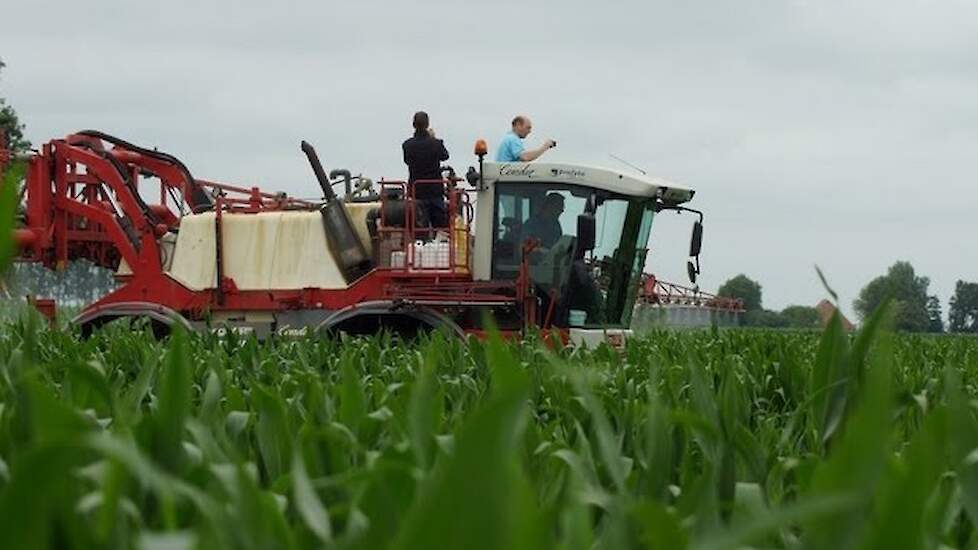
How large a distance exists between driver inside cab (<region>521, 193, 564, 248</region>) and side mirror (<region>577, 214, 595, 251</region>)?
1.01 ft

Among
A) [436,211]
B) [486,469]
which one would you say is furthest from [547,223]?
[486,469]

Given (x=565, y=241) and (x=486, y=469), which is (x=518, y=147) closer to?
(x=565, y=241)

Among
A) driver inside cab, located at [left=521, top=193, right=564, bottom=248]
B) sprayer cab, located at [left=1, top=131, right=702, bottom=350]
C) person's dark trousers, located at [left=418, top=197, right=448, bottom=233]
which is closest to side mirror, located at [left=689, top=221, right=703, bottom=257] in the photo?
sprayer cab, located at [left=1, top=131, right=702, bottom=350]

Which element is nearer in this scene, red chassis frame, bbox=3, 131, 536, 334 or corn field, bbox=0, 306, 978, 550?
corn field, bbox=0, 306, 978, 550

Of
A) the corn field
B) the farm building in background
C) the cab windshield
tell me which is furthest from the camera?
the cab windshield

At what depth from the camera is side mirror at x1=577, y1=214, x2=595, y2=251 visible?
12.7 meters

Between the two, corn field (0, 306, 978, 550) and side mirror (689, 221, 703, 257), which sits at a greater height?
side mirror (689, 221, 703, 257)

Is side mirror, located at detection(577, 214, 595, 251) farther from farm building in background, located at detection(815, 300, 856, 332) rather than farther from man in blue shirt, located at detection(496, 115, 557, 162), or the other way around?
farm building in background, located at detection(815, 300, 856, 332)

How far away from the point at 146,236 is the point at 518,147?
4.17 metres

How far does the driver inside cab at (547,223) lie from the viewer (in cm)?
1334

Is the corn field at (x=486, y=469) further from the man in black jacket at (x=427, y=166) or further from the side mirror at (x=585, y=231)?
the man in black jacket at (x=427, y=166)

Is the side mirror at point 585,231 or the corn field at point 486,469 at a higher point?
the side mirror at point 585,231

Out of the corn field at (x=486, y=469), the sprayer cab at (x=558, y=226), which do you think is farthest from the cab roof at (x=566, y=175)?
the corn field at (x=486, y=469)

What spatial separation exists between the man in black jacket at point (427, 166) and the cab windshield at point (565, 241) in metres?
A: 0.56
